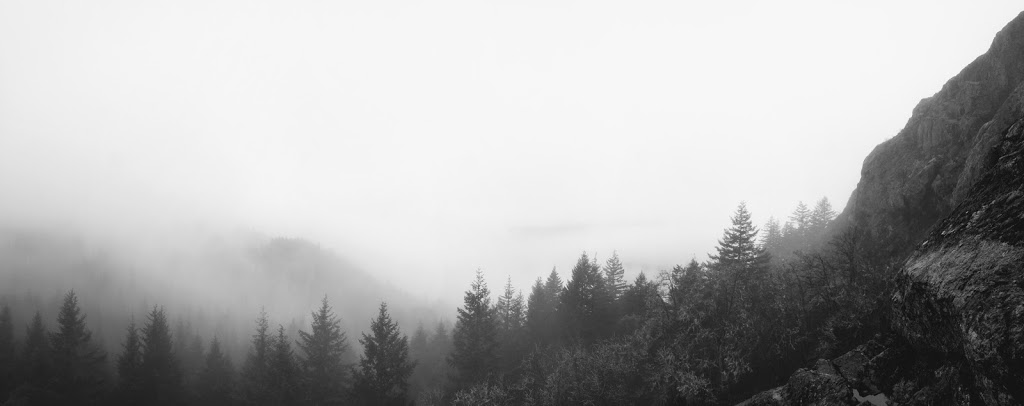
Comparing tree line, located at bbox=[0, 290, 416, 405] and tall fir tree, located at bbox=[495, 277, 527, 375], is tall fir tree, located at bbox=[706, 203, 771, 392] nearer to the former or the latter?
tall fir tree, located at bbox=[495, 277, 527, 375]

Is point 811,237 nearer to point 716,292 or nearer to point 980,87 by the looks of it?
point 980,87

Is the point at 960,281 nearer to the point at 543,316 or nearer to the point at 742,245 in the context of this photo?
the point at 742,245

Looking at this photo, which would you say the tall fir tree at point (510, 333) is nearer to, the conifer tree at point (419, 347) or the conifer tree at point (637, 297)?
the conifer tree at point (637, 297)

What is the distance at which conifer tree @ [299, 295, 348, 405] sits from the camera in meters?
42.5

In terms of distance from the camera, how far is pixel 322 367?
44531mm

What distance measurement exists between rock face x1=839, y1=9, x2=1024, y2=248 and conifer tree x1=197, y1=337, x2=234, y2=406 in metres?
71.5

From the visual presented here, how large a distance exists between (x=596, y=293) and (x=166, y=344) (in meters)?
61.7

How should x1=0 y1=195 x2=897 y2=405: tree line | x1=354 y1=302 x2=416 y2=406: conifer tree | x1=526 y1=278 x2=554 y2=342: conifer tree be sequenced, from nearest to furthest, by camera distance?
x1=0 y1=195 x2=897 y2=405: tree line, x1=354 y1=302 x2=416 y2=406: conifer tree, x1=526 y1=278 x2=554 y2=342: conifer tree

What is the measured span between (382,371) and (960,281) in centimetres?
4192

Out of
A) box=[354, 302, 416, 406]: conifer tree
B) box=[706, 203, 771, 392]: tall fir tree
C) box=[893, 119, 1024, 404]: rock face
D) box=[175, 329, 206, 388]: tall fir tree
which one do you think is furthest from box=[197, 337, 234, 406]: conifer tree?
box=[893, 119, 1024, 404]: rock face

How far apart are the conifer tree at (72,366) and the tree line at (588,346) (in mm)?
191

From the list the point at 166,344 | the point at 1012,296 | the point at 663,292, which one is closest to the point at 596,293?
the point at 663,292

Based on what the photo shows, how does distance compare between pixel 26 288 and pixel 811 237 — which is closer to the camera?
pixel 811 237

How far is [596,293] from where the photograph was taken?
161 feet
